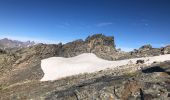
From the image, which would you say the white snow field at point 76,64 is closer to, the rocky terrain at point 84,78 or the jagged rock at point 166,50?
→ the rocky terrain at point 84,78

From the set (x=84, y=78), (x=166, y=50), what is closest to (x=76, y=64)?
A: (x=84, y=78)

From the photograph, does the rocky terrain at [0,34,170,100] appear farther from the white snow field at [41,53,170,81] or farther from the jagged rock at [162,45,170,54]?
the white snow field at [41,53,170,81]

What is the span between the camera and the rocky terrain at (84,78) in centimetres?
3522

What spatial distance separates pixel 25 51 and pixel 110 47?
82.5 ft

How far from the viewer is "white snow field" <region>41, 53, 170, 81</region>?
2217 inches

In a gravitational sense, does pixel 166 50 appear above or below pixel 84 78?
above

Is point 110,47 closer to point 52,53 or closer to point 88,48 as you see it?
point 88,48

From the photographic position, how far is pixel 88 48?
77125mm

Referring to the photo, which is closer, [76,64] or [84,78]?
[84,78]

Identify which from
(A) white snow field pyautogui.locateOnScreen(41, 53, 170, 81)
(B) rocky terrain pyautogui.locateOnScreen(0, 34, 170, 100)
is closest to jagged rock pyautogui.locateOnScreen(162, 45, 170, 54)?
(B) rocky terrain pyautogui.locateOnScreen(0, 34, 170, 100)

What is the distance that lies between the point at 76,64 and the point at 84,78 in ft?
48.9

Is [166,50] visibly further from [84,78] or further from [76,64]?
[84,78]

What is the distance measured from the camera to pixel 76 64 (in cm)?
6275

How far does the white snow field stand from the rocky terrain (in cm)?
231
